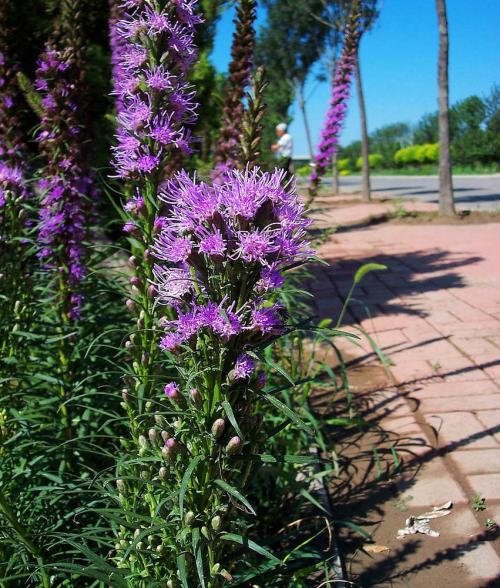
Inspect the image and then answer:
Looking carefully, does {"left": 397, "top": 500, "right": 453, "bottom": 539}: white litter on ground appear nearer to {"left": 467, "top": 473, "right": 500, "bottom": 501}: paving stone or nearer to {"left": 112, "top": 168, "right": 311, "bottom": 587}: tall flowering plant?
{"left": 467, "top": 473, "right": 500, "bottom": 501}: paving stone

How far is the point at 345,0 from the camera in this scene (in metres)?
17.5

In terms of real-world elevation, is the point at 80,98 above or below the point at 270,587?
above

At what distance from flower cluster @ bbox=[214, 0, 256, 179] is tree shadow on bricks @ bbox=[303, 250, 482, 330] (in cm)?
193

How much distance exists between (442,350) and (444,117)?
8.35m

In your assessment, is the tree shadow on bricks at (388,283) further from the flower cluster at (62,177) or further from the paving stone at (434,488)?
the flower cluster at (62,177)

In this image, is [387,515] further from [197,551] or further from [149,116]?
[149,116]

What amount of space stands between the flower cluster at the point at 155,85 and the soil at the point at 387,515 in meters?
1.43

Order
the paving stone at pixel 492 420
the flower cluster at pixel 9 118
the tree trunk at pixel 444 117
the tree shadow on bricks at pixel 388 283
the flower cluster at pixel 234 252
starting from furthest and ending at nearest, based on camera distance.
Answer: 1. the tree trunk at pixel 444 117
2. the tree shadow on bricks at pixel 388 283
3. the paving stone at pixel 492 420
4. the flower cluster at pixel 9 118
5. the flower cluster at pixel 234 252

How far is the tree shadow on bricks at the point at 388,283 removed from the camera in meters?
5.89

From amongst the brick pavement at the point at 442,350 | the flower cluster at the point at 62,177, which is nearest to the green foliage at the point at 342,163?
the brick pavement at the point at 442,350

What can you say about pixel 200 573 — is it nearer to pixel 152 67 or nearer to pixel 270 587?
pixel 270 587

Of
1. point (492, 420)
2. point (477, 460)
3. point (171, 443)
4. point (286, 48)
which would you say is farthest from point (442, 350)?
point (286, 48)

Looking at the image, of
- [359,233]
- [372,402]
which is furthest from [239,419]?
[359,233]

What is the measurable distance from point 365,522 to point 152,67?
2.02 metres
